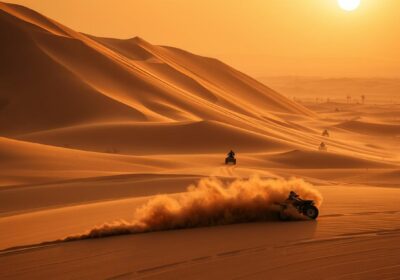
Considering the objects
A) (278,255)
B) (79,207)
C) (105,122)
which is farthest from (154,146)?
(278,255)

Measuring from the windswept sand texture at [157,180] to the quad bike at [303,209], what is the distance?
0.19 meters

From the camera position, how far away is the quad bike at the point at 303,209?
14.0m

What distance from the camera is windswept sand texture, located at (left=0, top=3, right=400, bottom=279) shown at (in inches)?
433

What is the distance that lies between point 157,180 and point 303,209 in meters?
10.6

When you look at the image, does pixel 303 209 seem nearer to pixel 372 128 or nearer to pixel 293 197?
pixel 293 197

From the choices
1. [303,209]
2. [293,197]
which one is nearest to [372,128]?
[293,197]

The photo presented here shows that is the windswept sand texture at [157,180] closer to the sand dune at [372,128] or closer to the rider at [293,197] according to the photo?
the sand dune at [372,128]

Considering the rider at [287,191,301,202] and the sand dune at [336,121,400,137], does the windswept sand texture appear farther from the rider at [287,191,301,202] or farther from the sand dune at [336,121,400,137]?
the rider at [287,191,301,202]

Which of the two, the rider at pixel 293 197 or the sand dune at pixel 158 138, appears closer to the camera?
the rider at pixel 293 197

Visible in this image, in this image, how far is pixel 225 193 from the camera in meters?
14.6

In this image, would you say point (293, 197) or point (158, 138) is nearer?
point (293, 197)

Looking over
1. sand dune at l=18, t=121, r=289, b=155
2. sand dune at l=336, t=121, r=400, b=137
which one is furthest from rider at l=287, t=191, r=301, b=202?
sand dune at l=336, t=121, r=400, b=137

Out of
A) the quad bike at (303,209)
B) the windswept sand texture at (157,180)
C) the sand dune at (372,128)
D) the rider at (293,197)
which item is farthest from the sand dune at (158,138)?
the quad bike at (303,209)

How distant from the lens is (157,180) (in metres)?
24.1
